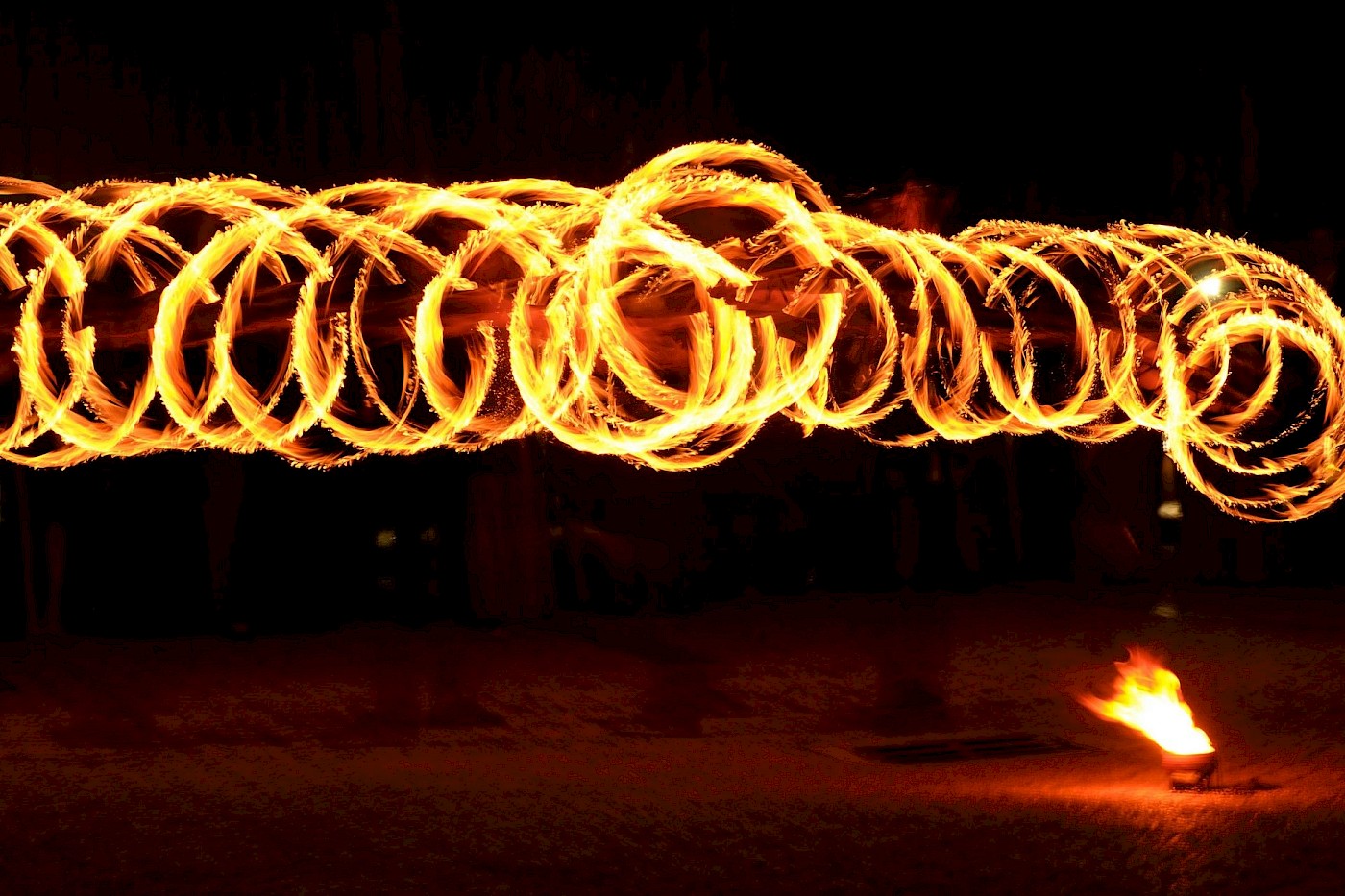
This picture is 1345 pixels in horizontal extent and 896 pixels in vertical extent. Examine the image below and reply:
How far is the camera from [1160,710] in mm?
6777

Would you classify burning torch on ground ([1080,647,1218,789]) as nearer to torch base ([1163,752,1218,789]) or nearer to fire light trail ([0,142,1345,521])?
torch base ([1163,752,1218,789])

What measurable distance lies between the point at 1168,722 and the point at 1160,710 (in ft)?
0.39

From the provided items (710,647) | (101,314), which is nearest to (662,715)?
(710,647)

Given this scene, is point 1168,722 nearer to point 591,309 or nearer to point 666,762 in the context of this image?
point 666,762

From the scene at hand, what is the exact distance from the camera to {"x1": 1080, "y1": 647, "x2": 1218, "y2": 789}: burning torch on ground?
6.31m

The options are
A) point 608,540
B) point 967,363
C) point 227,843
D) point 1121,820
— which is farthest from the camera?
point 608,540

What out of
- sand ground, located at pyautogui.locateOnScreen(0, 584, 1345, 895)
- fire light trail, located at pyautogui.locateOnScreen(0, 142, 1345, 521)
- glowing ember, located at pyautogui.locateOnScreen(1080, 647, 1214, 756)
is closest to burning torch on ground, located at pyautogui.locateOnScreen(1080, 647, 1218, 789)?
glowing ember, located at pyautogui.locateOnScreen(1080, 647, 1214, 756)

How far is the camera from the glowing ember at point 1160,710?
6.48 metres

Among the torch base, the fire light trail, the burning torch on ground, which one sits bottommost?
the torch base

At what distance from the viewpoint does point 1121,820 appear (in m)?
5.72

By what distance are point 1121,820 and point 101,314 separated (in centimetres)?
556

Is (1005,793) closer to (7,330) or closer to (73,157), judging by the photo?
(7,330)

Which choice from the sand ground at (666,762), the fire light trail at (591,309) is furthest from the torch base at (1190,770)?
the fire light trail at (591,309)

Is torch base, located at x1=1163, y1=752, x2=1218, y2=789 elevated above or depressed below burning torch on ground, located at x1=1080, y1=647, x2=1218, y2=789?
below
